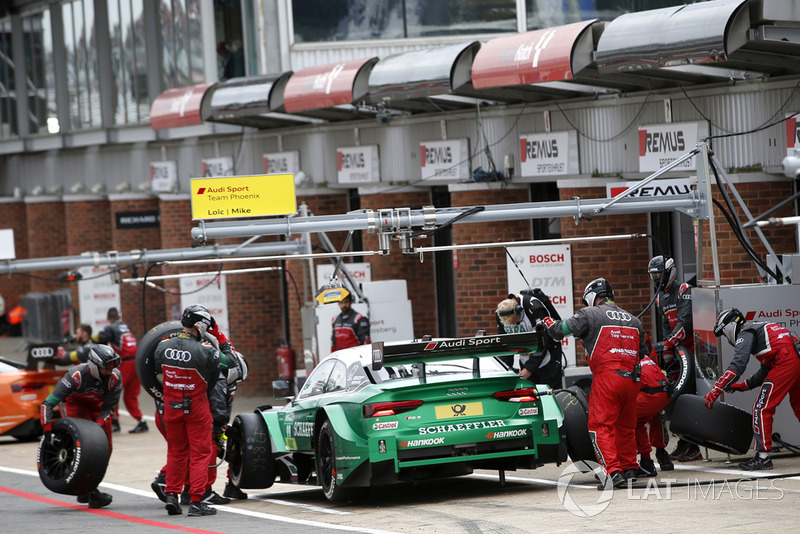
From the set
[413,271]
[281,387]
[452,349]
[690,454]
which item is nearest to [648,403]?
[690,454]

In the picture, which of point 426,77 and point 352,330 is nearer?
point 426,77

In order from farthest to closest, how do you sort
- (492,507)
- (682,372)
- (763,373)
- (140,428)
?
1. (140,428)
2. (682,372)
3. (763,373)
4. (492,507)

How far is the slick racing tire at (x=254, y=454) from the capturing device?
12531 mm

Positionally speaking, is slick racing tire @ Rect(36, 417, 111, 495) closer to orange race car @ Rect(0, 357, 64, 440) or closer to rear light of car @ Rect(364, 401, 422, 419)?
rear light of car @ Rect(364, 401, 422, 419)

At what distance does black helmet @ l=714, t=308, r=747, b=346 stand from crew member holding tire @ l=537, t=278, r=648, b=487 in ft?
3.56

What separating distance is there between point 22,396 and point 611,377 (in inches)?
422

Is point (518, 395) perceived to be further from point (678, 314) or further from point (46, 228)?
point (46, 228)

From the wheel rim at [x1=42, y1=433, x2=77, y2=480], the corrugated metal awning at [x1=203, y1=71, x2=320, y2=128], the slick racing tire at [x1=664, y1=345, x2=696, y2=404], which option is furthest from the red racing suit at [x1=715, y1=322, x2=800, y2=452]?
the corrugated metal awning at [x1=203, y1=71, x2=320, y2=128]

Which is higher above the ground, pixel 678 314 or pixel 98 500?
pixel 678 314

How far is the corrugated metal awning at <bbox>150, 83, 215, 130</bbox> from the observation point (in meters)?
22.3

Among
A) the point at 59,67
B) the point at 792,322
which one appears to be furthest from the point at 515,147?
the point at 59,67

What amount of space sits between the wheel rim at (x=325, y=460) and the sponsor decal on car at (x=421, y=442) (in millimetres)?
807

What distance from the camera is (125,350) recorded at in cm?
2017

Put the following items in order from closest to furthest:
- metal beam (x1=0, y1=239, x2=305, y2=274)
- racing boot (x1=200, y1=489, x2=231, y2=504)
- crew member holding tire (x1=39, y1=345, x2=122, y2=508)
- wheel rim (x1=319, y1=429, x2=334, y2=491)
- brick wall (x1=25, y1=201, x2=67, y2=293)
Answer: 1. wheel rim (x1=319, y1=429, x2=334, y2=491)
2. racing boot (x1=200, y1=489, x2=231, y2=504)
3. crew member holding tire (x1=39, y1=345, x2=122, y2=508)
4. metal beam (x1=0, y1=239, x2=305, y2=274)
5. brick wall (x1=25, y1=201, x2=67, y2=293)
